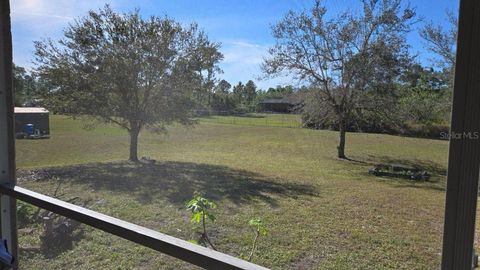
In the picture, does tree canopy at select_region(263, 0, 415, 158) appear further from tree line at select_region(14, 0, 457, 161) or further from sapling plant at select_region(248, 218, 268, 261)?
sapling plant at select_region(248, 218, 268, 261)

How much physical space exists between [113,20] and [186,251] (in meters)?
2.57

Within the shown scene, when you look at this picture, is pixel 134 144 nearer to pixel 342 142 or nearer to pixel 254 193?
pixel 254 193

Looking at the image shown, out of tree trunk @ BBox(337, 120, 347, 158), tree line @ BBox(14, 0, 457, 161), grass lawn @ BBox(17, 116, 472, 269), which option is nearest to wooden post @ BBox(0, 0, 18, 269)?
tree line @ BBox(14, 0, 457, 161)

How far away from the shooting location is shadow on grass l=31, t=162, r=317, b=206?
2.38 m

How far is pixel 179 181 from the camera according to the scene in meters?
2.49

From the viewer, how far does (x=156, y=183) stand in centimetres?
275

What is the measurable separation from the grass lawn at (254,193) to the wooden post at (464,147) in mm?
437

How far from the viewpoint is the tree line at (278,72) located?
1008 millimetres

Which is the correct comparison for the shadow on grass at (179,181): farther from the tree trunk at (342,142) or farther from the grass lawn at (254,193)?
the tree trunk at (342,142)

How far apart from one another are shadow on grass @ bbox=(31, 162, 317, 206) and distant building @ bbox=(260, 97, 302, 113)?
89 cm

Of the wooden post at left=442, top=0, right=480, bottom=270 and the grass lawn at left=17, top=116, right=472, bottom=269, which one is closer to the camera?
the wooden post at left=442, top=0, right=480, bottom=270

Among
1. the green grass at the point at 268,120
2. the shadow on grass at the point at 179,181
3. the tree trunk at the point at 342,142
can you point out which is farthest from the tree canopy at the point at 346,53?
the shadow on grass at the point at 179,181

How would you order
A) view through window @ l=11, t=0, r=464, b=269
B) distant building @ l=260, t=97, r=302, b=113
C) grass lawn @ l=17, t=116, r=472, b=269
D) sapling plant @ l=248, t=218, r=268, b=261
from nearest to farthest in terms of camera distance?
view through window @ l=11, t=0, r=464, b=269, distant building @ l=260, t=97, r=302, b=113, grass lawn @ l=17, t=116, r=472, b=269, sapling plant @ l=248, t=218, r=268, b=261

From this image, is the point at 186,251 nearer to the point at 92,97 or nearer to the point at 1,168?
the point at 1,168
